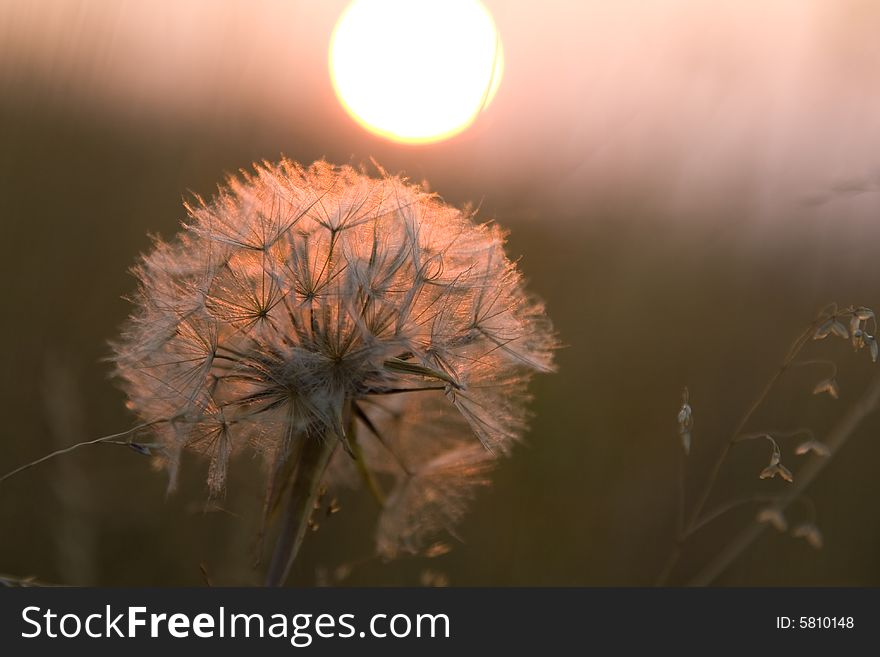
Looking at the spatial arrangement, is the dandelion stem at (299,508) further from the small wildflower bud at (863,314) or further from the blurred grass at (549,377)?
the small wildflower bud at (863,314)

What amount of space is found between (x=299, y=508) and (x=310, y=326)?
1.72 ft

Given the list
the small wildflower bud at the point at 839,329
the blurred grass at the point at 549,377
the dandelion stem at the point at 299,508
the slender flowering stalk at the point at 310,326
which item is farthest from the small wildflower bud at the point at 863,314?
the dandelion stem at the point at 299,508

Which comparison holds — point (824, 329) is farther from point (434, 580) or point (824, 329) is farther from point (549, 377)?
point (549, 377)

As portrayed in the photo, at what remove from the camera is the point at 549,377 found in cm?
443

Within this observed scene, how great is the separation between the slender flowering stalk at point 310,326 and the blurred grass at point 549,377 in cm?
98

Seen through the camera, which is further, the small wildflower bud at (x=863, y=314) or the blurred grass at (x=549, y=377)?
the blurred grass at (x=549, y=377)

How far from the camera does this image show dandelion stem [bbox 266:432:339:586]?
2.26m

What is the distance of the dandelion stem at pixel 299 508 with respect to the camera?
2262 mm

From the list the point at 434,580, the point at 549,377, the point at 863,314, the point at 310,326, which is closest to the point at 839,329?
the point at 863,314

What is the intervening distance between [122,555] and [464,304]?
2.27 m

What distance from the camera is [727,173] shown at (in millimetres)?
4410

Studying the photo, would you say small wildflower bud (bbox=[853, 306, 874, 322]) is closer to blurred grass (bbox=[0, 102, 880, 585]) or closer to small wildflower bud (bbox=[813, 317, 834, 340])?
small wildflower bud (bbox=[813, 317, 834, 340])

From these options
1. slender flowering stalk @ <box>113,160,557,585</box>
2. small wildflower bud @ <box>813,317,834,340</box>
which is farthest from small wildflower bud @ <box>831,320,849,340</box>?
slender flowering stalk @ <box>113,160,557,585</box>

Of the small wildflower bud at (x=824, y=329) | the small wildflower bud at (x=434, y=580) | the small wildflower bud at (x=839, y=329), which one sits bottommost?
the small wildflower bud at (x=434, y=580)
